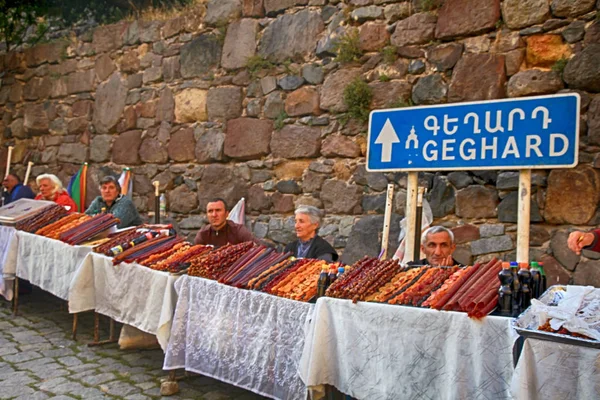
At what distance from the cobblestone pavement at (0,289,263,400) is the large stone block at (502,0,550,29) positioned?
3.78 m

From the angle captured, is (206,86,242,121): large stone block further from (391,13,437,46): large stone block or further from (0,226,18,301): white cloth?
(0,226,18,301): white cloth

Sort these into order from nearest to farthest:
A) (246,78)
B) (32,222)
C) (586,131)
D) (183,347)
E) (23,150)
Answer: (183,347) < (586,131) < (32,222) < (246,78) < (23,150)

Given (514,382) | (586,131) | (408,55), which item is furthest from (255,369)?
(408,55)

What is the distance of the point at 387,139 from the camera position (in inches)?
162

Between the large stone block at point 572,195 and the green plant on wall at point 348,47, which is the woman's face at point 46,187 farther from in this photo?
the large stone block at point 572,195

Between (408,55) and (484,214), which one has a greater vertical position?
(408,55)

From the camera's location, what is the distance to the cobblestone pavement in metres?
4.11

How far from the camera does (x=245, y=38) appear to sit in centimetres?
733

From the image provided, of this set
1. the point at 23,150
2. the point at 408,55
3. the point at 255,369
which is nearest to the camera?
the point at 255,369

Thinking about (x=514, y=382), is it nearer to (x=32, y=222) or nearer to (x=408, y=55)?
(x=408, y=55)

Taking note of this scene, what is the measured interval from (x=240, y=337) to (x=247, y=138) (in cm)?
381

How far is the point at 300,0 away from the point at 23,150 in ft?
19.1

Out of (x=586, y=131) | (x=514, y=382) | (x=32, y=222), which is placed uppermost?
(x=586, y=131)

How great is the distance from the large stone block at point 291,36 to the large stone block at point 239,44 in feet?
0.54
